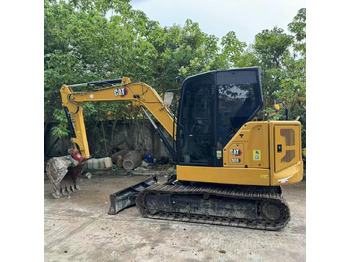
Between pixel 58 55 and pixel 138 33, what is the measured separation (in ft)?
8.85

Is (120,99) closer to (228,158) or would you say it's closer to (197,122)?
(197,122)

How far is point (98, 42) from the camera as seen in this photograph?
883 cm

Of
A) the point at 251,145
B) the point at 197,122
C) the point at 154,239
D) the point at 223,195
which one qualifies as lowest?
the point at 154,239

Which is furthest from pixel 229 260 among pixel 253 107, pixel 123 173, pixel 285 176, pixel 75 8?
pixel 75 8

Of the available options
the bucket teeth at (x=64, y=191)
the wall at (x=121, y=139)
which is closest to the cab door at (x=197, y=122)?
the bucket teeth at (x=64, y=191)

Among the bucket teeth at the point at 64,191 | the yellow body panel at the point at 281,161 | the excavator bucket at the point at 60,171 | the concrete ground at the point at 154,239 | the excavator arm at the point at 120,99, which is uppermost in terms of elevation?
the excavator arm at the point at 120,99

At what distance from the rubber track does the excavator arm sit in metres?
1.06

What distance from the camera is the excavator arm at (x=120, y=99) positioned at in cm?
583

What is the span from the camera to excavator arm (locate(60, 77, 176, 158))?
5825mm

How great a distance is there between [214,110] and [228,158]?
86cm

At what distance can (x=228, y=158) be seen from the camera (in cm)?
469

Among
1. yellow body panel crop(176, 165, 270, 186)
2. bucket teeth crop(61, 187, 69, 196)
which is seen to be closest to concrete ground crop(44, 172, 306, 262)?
yellow body panel crop(176, 165, 270, 186)

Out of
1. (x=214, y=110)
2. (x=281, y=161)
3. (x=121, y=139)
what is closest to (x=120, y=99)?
(x=214, y=110)

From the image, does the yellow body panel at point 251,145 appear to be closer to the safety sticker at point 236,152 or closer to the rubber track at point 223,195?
the safety sticker at point 236,152
